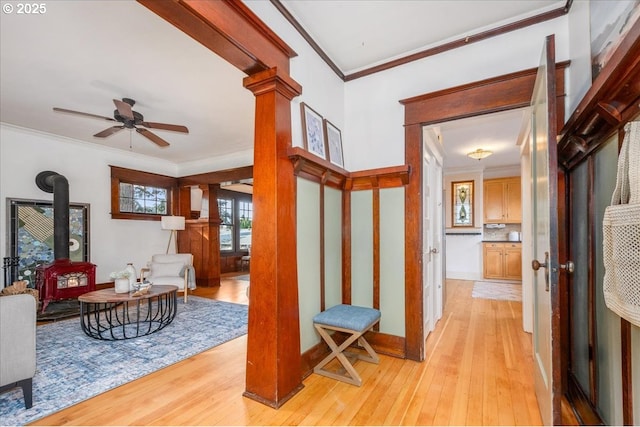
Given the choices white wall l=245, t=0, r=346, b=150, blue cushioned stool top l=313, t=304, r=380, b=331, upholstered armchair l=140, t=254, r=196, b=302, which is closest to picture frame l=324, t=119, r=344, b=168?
white wall l=245, t=0, r=346, b=150

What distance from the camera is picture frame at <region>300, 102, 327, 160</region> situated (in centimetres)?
230

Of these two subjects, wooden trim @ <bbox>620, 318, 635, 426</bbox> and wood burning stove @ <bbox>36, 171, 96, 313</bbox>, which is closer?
wooden trim @ <bbox>620, 318, 635, 426</bbox>

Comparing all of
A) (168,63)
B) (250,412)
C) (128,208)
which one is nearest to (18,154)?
(128,208)

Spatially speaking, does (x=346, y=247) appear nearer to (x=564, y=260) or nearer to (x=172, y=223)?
(x=564, y=260)

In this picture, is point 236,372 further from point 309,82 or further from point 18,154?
point 18,154

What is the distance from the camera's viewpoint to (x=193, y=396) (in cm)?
207

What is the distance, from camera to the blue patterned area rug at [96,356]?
79.8 inches

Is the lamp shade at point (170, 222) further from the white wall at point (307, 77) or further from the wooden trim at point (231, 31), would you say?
the wooden trim at point (231, 31)

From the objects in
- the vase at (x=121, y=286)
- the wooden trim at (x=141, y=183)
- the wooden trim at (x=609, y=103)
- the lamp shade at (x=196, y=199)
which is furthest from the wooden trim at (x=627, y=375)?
the lamp shade at (x=196, y=199)

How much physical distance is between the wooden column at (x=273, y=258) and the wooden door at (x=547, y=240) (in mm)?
1475

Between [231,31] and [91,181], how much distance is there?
17.0 ft

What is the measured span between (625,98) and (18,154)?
22.4 ft

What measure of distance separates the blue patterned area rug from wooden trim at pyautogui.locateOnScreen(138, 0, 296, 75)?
8.18 feet

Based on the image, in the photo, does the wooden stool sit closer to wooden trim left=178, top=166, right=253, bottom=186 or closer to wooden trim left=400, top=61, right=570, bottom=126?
wooden trim left=400, top=61, right=570, bottom=126
